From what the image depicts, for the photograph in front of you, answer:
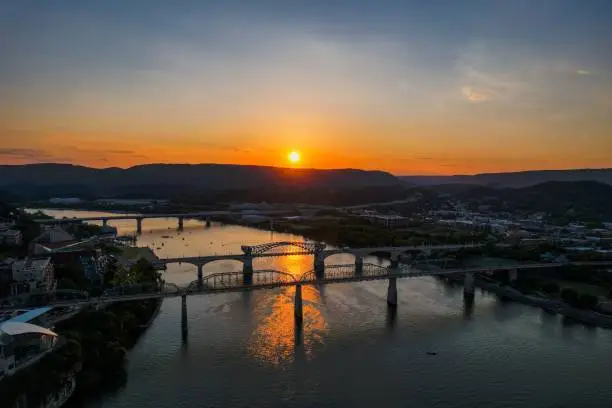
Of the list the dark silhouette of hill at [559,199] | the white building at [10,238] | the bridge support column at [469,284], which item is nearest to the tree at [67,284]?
the white building at [10,238]

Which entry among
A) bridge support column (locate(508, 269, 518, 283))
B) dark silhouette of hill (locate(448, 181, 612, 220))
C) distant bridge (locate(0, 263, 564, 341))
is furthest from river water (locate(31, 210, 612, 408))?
dark silhouette of hill (locate(448, 181, 612, 220))

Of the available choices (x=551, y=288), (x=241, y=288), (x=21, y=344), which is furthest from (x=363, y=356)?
(x=551, y=288)

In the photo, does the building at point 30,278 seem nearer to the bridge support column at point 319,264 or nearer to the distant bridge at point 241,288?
the distant bridge at point 241,288

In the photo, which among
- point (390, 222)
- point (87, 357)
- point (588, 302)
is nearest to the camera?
point (87, 357)

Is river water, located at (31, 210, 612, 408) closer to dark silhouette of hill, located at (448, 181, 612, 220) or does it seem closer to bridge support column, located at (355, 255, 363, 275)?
bridge support column, located at (355, 255, 363, 275)

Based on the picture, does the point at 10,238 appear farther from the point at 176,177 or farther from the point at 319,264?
the point at 176,177

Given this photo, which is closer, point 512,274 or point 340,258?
point 512,274

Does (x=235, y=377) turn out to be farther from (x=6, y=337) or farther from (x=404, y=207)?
(x=404, y=207)
